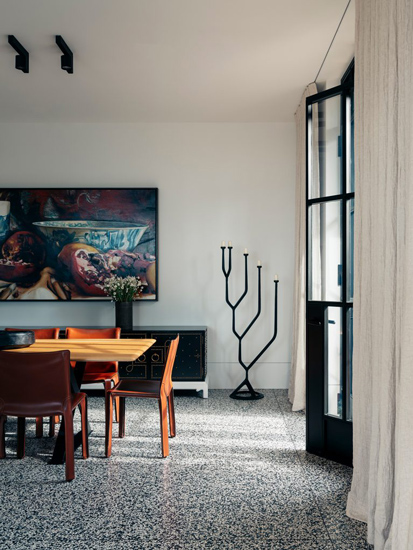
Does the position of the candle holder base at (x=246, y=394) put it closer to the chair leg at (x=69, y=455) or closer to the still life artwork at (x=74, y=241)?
the still life artwork at (x=74, y=241)

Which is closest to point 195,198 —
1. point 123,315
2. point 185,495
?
point 123,315

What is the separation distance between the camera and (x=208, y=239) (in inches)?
253

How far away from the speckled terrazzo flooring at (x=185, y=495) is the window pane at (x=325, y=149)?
6.60 ft

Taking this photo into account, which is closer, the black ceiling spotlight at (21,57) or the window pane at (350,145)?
the window pane at (350,145)

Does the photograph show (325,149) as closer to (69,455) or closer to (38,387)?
(38,387)

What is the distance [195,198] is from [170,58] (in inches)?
84.2

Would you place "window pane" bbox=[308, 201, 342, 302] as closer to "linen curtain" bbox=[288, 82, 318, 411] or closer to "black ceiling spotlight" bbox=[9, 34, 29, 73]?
"linen curtain" bbox=[288, 82, 318, 411]

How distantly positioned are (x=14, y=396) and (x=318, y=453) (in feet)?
→ 7.29

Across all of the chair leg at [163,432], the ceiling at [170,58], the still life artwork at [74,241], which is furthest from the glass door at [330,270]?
the still life artwork at [74,241]

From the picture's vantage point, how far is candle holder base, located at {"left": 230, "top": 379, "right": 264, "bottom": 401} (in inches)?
230

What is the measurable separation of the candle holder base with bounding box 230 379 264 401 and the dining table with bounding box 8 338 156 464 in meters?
1.72

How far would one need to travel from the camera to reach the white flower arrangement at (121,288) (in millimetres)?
5992

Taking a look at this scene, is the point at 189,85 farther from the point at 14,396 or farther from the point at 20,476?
the point at 20,476

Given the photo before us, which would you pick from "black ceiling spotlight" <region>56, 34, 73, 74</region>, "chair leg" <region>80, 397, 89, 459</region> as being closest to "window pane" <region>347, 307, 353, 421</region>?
"chair leg" <region>80, 397, 89, 459</region>
